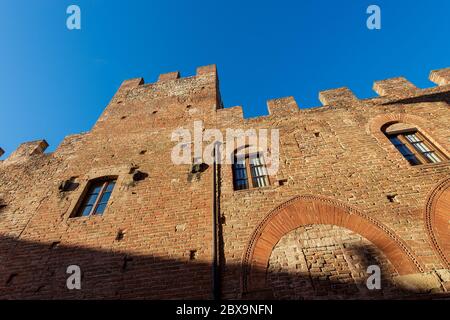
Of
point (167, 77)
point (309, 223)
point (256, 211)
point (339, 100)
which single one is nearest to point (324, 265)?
point (309, 223)

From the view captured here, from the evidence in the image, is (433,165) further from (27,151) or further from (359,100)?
(27,151)

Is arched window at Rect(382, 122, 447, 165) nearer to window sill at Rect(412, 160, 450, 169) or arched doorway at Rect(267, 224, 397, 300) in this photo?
window sill at Rect(412, 160, 450, 169)

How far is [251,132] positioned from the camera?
7.30 metres

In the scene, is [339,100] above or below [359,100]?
above

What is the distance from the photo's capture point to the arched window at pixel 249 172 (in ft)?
19.6

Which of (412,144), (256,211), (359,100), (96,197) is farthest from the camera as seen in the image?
(359,100)

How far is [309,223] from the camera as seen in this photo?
15.8 feet

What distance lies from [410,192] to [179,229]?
188 inches

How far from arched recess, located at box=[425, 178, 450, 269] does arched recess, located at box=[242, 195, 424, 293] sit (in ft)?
1.59

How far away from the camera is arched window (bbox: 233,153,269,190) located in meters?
5.98

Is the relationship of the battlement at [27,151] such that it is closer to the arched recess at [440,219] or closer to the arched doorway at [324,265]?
the arched doorway at [324,265]

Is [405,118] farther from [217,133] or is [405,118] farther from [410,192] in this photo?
[217,133]

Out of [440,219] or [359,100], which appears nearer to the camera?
[440,219]

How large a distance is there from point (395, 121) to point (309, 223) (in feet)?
14.0
